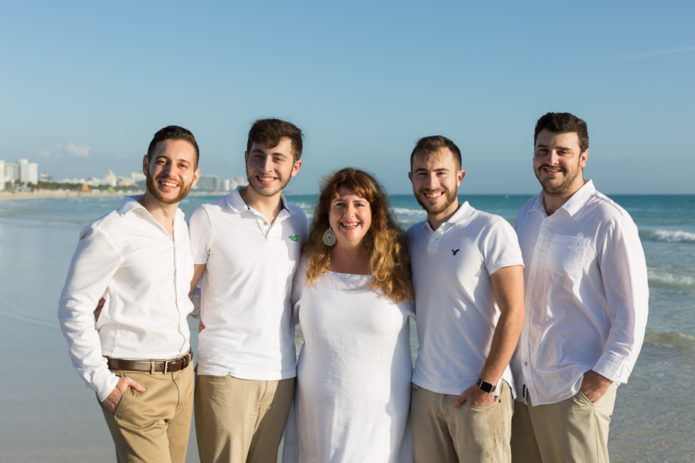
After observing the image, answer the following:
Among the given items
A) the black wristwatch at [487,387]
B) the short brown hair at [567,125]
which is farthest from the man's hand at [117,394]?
the short brown hair at [567,125]

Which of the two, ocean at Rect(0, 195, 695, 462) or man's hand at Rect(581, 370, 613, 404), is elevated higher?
man's hand at Rect(581, 370, 613, 404)

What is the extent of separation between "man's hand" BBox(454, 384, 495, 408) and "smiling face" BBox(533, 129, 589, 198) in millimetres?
1232

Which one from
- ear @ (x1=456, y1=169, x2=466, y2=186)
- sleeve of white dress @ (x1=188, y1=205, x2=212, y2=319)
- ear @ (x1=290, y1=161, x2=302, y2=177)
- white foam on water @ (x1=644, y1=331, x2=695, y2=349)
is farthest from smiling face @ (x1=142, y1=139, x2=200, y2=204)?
white foam on water @ (x1=644, y1=331, x2=695, y2=349)

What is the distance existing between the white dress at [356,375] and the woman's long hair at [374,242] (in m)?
0.09

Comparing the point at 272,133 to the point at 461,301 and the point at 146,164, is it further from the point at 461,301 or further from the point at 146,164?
the point at 461,301

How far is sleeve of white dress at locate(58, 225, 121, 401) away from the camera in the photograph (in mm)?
2773

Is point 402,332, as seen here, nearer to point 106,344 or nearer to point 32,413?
→ point 106,344

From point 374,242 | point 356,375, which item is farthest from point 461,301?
point 356,375

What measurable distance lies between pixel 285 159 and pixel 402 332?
1.26 meters

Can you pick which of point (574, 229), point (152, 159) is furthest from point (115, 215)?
point (574, 229)

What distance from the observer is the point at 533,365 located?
131 inches

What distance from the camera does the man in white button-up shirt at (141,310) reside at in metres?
2.80

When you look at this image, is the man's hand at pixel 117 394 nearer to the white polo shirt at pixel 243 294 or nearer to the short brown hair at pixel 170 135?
the white polo shirt at pixel 243 294

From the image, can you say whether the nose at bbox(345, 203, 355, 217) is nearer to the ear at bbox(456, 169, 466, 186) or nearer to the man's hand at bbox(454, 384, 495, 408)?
the ear at bbox(456, 169, 466, 186)
